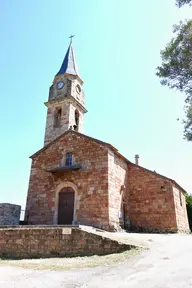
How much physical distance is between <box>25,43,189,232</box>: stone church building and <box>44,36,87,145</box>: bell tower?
6.95m

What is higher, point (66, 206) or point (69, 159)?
point (69, 159)

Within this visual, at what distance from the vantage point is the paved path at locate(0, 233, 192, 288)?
15.8 feet

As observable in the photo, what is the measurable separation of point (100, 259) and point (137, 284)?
2977 millimetres

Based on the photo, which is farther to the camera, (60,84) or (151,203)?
(60,84)

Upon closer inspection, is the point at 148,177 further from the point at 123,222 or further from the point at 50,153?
the point at 50,153

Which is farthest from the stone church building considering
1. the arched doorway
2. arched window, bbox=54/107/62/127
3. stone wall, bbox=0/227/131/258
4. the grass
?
arched window, bbox=54/107/62/127

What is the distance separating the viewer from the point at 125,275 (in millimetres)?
5535

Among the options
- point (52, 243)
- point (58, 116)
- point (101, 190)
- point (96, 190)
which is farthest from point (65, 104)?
point (52, 243)

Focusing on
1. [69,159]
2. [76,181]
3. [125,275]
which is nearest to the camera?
[125,275]

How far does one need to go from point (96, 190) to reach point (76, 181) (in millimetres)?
1638

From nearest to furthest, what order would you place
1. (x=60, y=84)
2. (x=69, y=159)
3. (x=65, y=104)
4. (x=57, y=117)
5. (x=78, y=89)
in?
(x=69, y=159) → (x=65, y=104) → (x=57, y=117) → (x=60, y=84) → (x=78, y=89)

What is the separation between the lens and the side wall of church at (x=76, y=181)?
13266mm

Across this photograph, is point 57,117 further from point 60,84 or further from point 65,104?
point 60,84

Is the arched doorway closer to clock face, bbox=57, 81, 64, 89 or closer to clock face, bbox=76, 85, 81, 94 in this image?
clock face, bbox=57, 81, 64, 89
